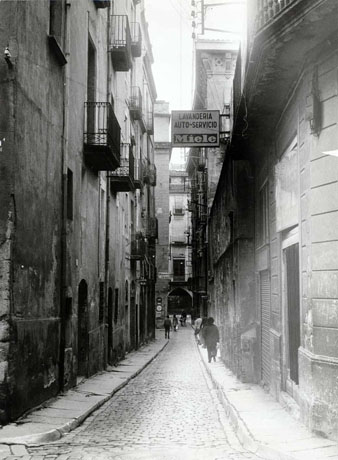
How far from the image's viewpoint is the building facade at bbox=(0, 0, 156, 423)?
9.11 metres

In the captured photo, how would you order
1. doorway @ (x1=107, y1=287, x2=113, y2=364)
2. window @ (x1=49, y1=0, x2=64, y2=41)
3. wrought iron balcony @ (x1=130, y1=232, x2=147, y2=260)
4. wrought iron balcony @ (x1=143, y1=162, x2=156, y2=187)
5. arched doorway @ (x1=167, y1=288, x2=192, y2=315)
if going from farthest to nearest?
arched doorway @ (x1=167, y1=288, x2=192, y2=315) < wrought iron balcony @ (x1=143, y1=162, x2=156, y2=187) < wrought iron balcony @ (x1=130, y1=232, x2=147, y2=260) < doorway @ (x1=107, y1=287, x2=113, y2=364) < window @ (x1=49, y1=0, x2=64, y2=41)

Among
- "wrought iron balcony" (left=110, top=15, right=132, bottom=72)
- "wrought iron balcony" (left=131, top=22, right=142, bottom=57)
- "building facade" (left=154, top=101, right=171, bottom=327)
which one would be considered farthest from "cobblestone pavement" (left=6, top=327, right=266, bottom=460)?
"building facade" (left=154, top=101, right=171, bottom=327)

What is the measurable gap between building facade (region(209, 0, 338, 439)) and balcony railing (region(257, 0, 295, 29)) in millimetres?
19

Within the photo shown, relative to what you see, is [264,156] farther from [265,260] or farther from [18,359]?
[18,359]

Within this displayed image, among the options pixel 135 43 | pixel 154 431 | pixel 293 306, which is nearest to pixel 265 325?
pixel 293 306

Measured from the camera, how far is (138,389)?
14.7 m

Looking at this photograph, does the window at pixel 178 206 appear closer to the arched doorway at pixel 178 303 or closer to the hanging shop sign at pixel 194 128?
the arched doorway at pixel 178 303

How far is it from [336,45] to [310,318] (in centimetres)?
325

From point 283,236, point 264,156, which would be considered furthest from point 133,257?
point 283,236

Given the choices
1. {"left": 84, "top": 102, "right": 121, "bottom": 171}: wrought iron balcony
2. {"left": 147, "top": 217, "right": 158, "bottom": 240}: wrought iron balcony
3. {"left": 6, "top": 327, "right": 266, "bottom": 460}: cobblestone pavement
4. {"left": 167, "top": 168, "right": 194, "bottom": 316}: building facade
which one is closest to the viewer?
{"left": 6, "top": 327, "right": 266, "bottom": 460}: cobblestone pavement

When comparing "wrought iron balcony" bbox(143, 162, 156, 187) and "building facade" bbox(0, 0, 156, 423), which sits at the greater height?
"wrought iron balcony" bbox(143, 162, 156, 187)

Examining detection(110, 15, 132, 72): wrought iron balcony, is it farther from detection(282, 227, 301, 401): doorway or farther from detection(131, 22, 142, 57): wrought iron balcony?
detection(282, 227, 301, 401): doorway

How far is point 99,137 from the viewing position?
15.6m

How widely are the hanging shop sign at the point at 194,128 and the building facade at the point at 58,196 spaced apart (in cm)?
201
